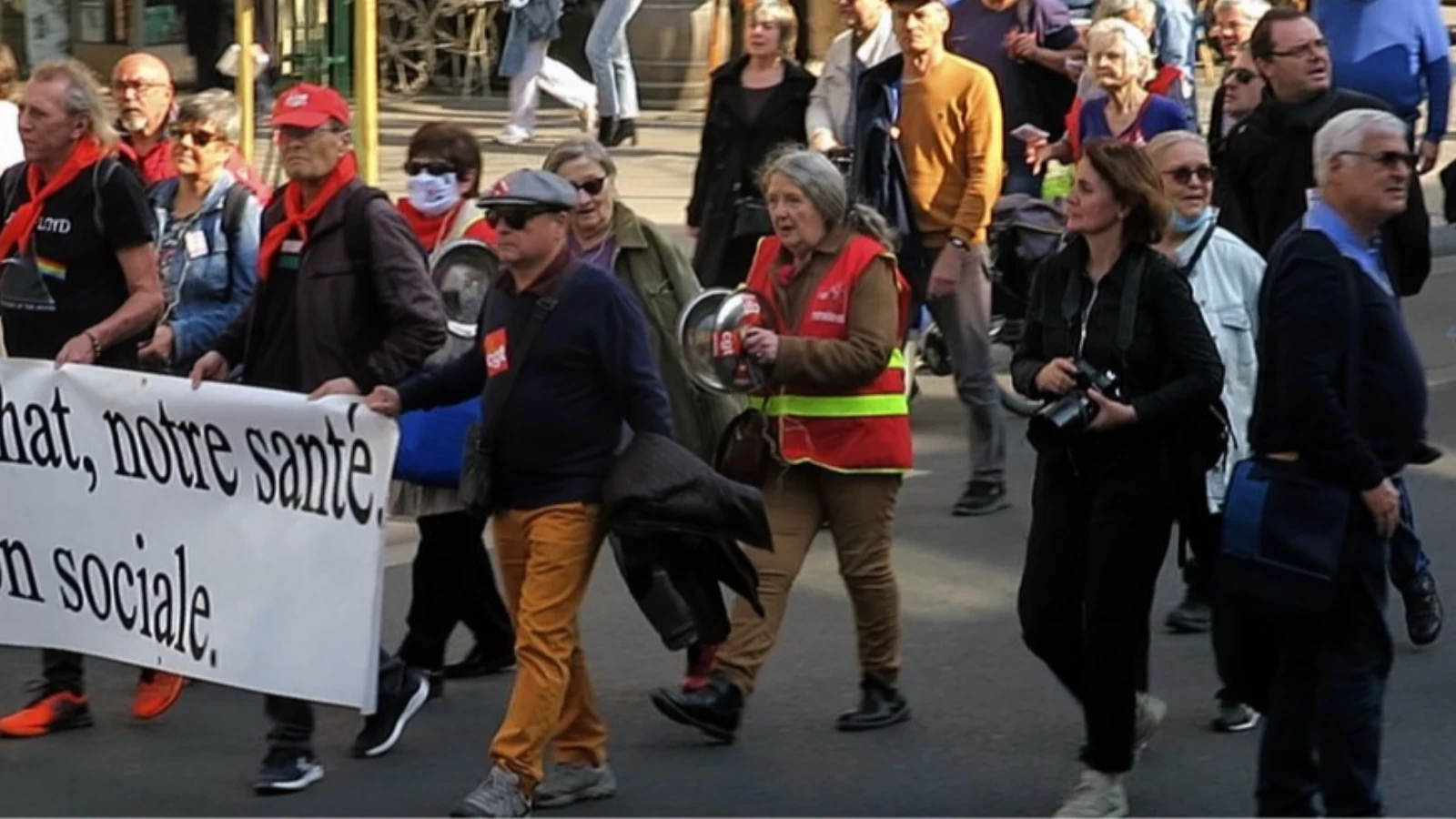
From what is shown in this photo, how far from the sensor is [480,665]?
7.57 m

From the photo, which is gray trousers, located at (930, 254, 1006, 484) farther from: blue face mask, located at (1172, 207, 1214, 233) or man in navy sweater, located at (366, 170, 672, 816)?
man in navy sweater, located at (366, 170, 672, 816)

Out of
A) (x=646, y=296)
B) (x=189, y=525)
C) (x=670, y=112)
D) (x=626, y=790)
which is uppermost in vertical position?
(x=646, y=296)

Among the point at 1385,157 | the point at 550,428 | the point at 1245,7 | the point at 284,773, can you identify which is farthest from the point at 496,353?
the point at 1245,7

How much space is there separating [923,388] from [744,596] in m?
5.68

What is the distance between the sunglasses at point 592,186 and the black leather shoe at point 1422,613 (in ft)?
8.35

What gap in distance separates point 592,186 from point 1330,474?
2.36 metres

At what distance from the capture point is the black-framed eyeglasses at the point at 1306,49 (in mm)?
8281

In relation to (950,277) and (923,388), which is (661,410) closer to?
(950,277)

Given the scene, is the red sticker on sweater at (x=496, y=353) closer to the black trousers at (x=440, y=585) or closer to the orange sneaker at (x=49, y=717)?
the black trousers at (x=440, y=585)

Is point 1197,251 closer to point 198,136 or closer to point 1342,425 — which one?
point 1342,425

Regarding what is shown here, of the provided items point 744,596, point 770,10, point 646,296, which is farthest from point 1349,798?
point 770,10

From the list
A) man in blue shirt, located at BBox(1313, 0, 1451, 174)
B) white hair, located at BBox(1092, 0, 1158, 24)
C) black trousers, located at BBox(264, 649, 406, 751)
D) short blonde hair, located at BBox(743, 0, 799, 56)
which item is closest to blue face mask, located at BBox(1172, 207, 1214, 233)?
black trousers, located at BBox(264, 649, 406, 751)

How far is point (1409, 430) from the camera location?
18.1 ft

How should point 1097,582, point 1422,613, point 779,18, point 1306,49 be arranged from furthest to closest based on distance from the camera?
point 779,18 < point 1306,49 < point 1422,613 < point 1097,582
